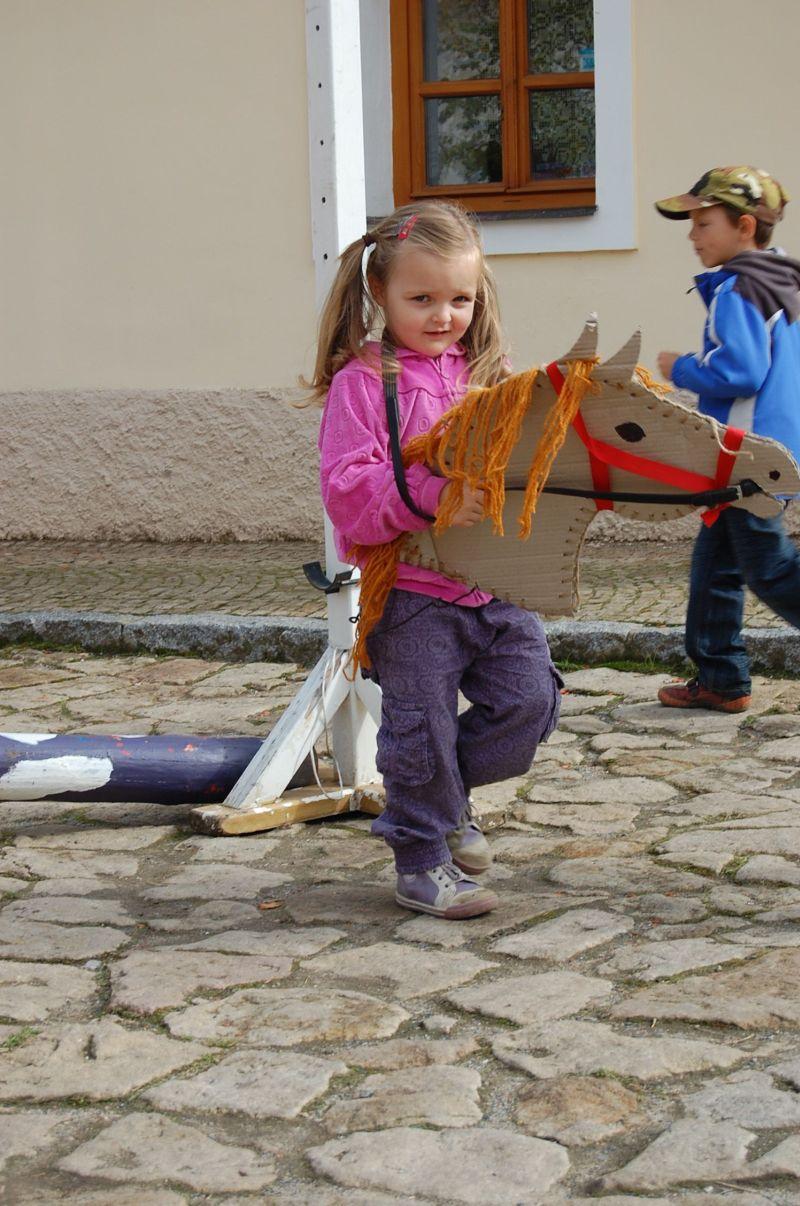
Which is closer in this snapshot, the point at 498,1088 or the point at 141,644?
the point at 498,1088

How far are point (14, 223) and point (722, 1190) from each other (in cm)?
709

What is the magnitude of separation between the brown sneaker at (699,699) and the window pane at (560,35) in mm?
3805

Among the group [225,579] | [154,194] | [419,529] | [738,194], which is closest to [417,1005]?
[419,529]

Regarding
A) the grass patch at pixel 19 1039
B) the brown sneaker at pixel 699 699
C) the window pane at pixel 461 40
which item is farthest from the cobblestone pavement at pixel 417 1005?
the window pane at pixel 461 40

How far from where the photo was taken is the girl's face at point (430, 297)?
3123 millimetres

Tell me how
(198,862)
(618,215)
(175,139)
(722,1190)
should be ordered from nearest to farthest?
(722,1190), (198,862), (618,215), (175,139)

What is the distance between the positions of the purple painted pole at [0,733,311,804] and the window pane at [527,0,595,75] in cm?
471

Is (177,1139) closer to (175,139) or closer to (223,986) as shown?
(223,986)

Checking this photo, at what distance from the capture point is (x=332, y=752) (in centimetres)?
417

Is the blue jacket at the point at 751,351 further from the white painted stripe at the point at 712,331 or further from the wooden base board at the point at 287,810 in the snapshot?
the wooden base board at the point at 287,810

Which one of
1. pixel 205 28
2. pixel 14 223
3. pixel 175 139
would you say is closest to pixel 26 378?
pixel 14 223

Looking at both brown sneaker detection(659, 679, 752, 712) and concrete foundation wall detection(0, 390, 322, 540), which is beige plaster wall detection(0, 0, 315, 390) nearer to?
concrete foundation wall detection(0, 390, 322, 540)

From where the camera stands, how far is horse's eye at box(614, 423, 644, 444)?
2.91 meters

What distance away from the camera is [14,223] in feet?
27.1
